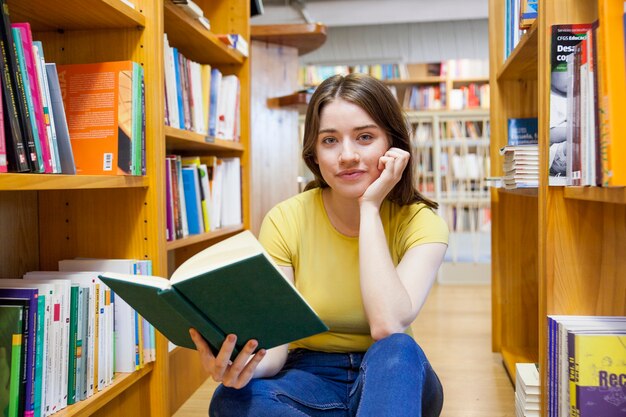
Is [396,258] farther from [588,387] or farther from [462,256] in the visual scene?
[462,256]

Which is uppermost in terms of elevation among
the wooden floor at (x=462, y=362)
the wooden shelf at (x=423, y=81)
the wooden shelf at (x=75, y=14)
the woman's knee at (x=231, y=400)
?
the wooden shelf at (x=423, y=81)

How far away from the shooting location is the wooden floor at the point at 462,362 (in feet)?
5.95

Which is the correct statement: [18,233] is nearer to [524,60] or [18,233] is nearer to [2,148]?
[2,148]

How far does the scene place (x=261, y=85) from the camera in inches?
116

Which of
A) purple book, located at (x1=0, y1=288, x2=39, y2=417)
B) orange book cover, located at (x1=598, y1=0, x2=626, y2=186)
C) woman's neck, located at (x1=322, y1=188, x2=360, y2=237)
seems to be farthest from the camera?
woman's neck, located at (x1=322, y1=188, x2=360, y2=237)

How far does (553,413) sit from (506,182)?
0.77 m

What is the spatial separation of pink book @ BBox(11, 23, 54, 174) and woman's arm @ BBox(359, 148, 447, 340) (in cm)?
66

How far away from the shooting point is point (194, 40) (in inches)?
85.4

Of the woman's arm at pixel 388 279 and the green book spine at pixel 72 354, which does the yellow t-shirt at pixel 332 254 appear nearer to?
the woman's arm at pixel 388 279

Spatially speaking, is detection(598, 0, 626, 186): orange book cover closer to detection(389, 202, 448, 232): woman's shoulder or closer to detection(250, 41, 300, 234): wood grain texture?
detection(389, 202, 448, 232): woman's shoulder

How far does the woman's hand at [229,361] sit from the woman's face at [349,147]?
459 millimetres

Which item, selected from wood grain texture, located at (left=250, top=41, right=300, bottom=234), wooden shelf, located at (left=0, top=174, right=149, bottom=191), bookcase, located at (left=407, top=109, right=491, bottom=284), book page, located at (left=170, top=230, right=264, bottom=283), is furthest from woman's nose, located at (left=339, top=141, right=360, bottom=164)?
bookcase, located at (left=407, top=109, right=491, bottom=284)

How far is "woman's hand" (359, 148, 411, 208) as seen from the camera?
1.32 meters

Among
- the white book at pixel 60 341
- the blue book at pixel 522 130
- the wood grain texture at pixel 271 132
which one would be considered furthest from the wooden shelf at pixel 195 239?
the blue book at pixel 522 130
